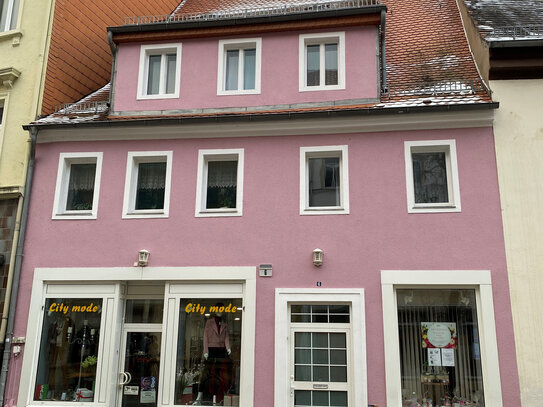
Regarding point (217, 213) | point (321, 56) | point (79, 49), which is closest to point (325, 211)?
point (217, 213)

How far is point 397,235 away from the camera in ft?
32.8

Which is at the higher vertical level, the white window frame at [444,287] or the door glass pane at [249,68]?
the door glass pane at [249,68]

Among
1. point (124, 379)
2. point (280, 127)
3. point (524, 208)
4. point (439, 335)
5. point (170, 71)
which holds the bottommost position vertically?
point (124, 379)

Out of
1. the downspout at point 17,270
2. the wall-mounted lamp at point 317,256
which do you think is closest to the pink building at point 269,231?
the wall-mounted lamp at point 317,256

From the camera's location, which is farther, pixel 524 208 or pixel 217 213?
pixel 217 213

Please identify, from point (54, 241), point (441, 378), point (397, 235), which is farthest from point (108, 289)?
point (441, 378)

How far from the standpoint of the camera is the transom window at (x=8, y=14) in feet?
42.1

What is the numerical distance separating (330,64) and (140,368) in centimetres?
730

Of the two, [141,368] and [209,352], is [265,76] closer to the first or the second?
[209,352]

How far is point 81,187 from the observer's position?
448 inches

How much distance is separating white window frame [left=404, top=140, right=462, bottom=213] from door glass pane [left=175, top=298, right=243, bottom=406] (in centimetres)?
390

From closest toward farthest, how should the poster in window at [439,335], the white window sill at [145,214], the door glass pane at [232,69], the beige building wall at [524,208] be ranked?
the beige building wall at [524,208] → the poster in window at [439,335] → the white window sill at [145,214] → the door glass pane at [232,69]

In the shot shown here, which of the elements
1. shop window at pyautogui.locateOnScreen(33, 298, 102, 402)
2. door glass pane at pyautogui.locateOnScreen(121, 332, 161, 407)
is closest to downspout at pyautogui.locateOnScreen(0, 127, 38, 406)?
shop window at pyautogui.locateOnScreen(33, 298, 102, 402)

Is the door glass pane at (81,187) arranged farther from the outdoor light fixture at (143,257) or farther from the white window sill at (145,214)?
the outdoor light fixture at (143,257)
